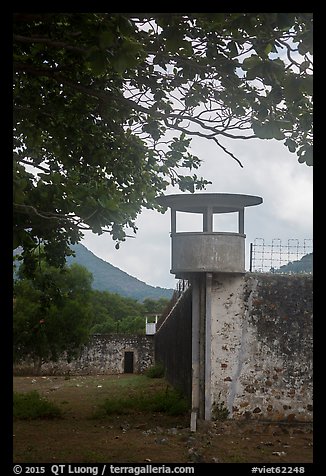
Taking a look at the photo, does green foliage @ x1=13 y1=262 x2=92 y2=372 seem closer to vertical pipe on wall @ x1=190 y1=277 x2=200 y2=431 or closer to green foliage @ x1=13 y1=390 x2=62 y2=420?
green foliage @ x1=13 y1=390 x2=62 y2=420

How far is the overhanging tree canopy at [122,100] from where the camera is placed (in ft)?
16.4

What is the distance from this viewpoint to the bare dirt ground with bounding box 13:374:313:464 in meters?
7.21

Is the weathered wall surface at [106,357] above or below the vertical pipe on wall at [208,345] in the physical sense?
below

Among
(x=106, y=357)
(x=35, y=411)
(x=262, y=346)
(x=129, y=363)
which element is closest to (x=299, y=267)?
(x=262, y=346)

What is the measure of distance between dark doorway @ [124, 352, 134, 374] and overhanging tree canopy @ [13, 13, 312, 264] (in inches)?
715

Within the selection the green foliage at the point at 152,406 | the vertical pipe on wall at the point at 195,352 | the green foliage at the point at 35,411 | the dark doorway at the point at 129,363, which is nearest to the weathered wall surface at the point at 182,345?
the green foliage at the point at 152,406

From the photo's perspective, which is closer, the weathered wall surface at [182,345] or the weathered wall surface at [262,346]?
the weathered wall surface at [262,346]

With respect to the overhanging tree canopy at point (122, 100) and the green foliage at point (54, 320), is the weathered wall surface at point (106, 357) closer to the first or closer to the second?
the green foliage at point (54, 320)

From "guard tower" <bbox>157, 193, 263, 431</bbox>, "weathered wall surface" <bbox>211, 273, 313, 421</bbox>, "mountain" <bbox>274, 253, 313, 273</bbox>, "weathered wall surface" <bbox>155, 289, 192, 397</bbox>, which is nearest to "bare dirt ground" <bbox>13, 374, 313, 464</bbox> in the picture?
"weathered wall surface" <bbox>211, 273, 313, 421</bbox>

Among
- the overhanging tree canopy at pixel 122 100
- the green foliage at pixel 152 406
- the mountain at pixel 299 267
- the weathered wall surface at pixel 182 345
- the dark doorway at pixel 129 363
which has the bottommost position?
the dark doorway at pixel 129 363

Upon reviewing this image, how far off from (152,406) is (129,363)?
15391 mm

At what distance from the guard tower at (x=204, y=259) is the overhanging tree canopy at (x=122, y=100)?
0.73 metres

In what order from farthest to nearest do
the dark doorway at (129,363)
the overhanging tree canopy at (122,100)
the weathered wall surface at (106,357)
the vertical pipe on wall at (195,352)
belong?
1. the dark doorway at (129,363)
2. the weathered wall surface at (106,357)
3. the vertical pipe on wall at (195,352)
4. the overhanging tree canopy at (122,100)

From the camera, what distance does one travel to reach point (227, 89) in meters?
6.82
